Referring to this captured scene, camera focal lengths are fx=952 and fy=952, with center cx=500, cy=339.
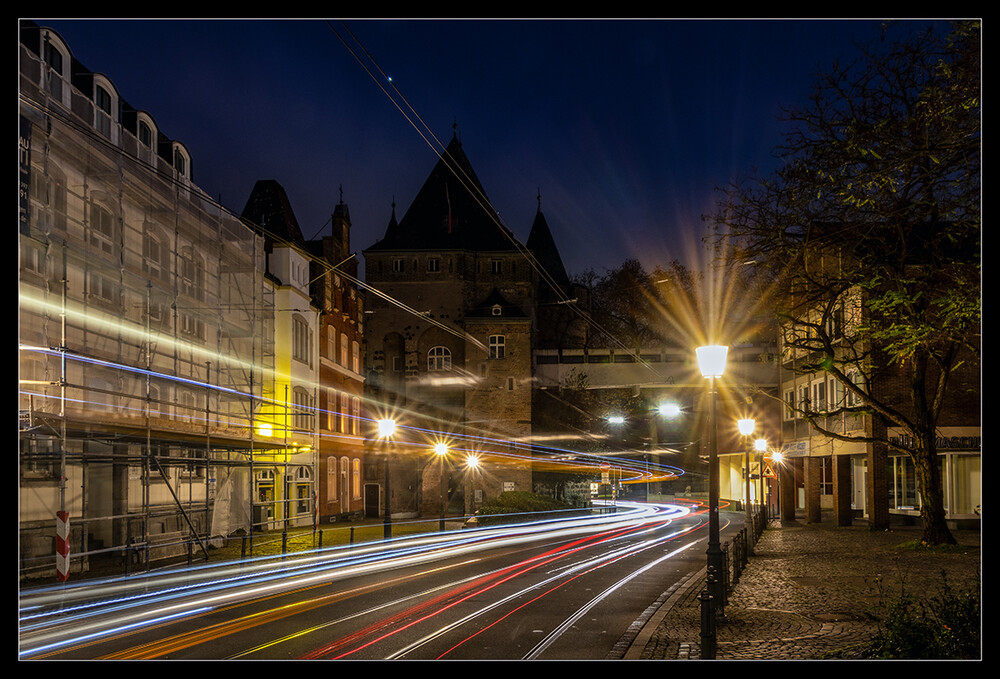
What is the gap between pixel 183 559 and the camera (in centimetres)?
2425

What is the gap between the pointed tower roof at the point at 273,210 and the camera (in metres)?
40.6

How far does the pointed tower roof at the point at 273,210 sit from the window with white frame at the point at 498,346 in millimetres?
22599

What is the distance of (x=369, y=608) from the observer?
1512 cm

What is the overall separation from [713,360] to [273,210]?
32.1 m

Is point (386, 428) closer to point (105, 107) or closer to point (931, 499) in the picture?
point (105, 107)

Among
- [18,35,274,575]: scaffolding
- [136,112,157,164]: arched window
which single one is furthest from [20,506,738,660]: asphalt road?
[136,112,157,164]: arched window

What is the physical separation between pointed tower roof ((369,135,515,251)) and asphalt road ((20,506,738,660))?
43.5 m

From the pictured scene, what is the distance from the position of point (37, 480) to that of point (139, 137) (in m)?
11.5

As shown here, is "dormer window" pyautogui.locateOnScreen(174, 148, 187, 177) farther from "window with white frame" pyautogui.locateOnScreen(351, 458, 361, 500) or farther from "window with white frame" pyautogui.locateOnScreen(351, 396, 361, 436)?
"window with white frame" pyautogui.locateOnScreen(351, 458, 361, 500)

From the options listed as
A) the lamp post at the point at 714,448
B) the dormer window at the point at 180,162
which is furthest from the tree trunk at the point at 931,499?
the dormer window at the point at 180,162

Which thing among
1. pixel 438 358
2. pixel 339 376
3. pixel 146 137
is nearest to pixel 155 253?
pixel 146 137

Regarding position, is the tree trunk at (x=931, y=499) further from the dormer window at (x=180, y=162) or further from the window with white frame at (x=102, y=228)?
the dormer window at (x=180, y=162)
